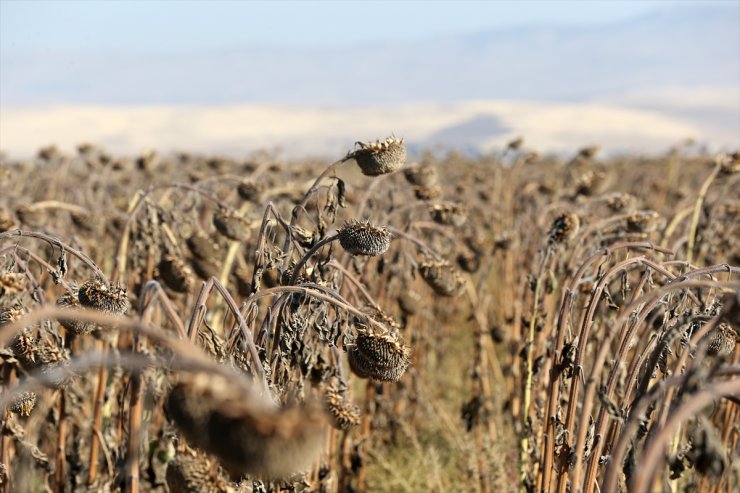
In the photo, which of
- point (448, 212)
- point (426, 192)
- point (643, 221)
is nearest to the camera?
point (643, 221)

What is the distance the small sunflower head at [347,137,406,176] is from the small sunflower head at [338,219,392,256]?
0.71ft

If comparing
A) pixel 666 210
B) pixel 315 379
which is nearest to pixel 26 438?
pixel 315 379

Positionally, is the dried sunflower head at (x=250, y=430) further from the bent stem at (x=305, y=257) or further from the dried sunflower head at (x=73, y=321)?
the dried sunflower head at (x=73, y=321)

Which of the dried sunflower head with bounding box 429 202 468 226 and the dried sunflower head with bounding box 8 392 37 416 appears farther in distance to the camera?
the dried sunflower head with bounding box 429 202 468 226

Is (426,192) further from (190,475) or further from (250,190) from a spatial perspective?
(190,475)

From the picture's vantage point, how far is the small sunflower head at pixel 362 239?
95.0 inches

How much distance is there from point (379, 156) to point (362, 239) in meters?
0.30

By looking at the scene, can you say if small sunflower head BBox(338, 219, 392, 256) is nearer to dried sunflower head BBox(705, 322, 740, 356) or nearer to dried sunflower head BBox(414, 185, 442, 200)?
dried sunflower head BBox(705, 322, 740, 356)

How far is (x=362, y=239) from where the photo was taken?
7.93 feet

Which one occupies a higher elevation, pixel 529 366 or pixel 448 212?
pixel 448 212

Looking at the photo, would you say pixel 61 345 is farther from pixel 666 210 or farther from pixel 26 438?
pixel 666 210

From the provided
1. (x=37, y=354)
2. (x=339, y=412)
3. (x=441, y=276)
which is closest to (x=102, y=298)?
(x=37, y=354)

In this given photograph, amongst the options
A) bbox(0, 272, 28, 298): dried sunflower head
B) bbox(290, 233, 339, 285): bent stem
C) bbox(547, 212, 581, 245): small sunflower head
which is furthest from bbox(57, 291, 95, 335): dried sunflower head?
bbox(547, 212, 581, 245): small sunflower head

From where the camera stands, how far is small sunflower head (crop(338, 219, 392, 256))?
7.92 feet
